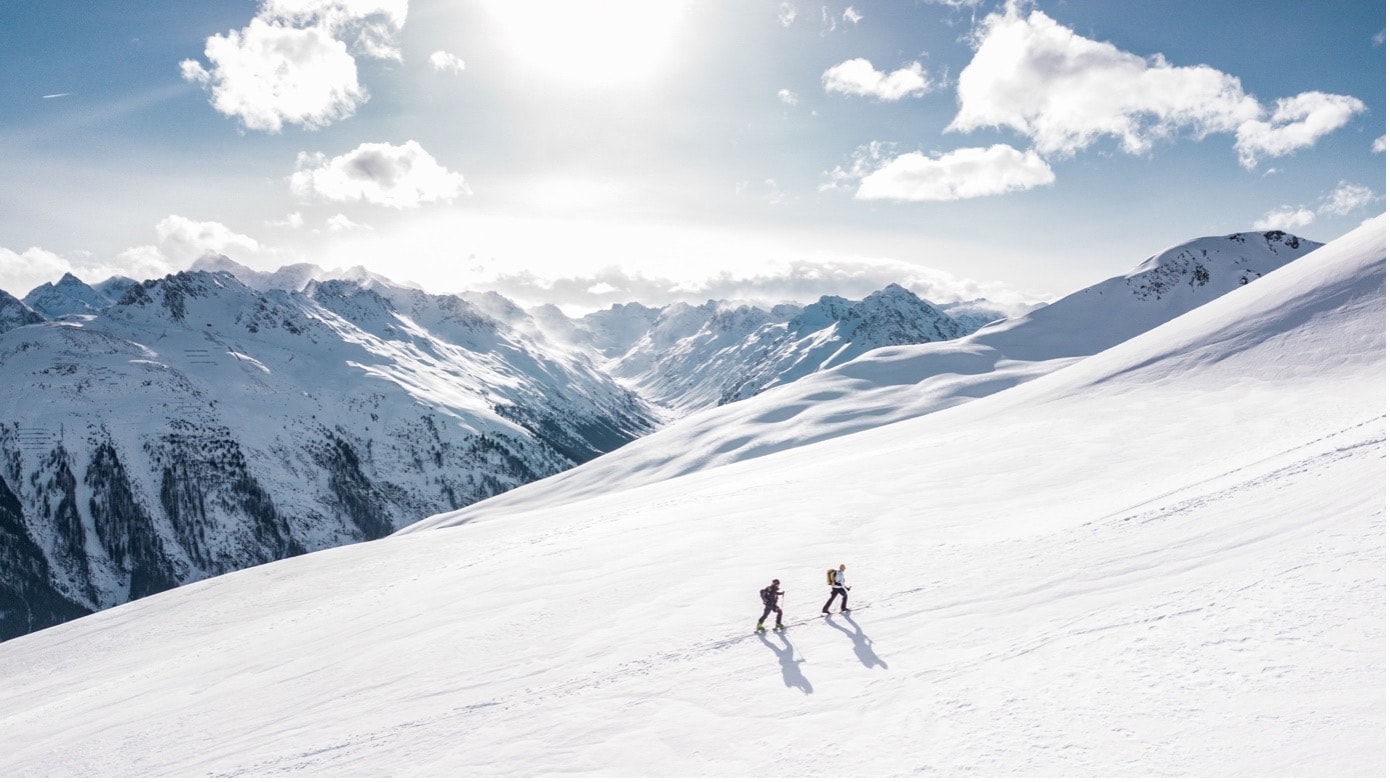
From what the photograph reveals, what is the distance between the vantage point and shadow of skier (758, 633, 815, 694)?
13.3m

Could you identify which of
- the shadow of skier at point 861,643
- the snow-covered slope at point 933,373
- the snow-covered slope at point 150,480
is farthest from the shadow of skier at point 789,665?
the snow-covered slope at point 150,480

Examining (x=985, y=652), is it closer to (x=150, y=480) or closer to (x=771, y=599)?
(x=771, y=599)

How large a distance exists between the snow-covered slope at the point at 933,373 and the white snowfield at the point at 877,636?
39.4ft

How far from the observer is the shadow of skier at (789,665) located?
13344 mm

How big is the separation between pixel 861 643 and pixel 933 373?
106 meters

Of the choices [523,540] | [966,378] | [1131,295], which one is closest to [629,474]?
[523,540]

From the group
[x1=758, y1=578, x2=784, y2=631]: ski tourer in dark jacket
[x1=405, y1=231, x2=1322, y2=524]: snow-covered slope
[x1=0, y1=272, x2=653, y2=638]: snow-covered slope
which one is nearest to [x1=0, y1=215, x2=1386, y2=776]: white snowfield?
[x1=758, y1=578, x2=784, y2=631]: ski tourer in dark jacket

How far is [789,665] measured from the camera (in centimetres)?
1430

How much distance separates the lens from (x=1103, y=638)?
12297 mm

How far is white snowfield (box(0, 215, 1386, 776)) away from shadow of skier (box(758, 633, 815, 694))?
7 cm

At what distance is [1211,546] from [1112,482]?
31.5ft

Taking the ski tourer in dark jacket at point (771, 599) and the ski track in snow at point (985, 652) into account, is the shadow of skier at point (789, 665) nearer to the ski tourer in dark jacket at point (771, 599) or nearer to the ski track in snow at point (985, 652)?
the ski track in snow at point (985, 652)

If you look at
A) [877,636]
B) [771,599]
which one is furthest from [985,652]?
[771,599]

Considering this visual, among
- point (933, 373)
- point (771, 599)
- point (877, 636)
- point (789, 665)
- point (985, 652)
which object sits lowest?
point (985, 652)
